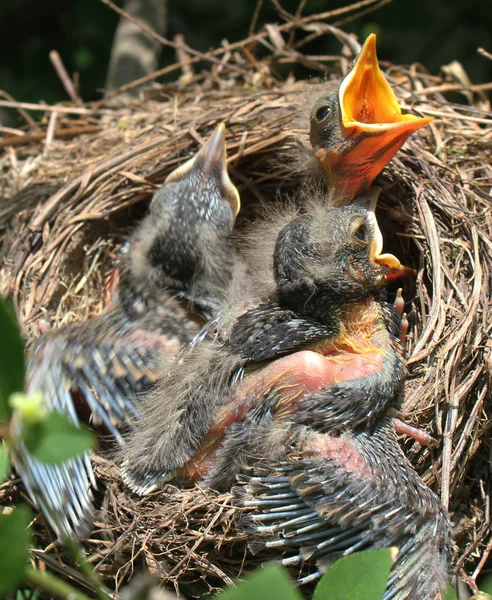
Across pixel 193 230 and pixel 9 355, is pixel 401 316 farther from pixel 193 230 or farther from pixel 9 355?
pixel 9 355

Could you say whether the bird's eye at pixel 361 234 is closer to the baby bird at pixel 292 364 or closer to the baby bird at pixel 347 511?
the baby bird at pixel 292 364

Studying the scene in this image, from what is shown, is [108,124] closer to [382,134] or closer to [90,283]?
[90,283]

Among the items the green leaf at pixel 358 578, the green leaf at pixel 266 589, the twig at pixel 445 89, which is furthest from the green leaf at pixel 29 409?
the twig at pixel 445 89

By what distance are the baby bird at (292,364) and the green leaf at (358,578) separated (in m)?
0.78

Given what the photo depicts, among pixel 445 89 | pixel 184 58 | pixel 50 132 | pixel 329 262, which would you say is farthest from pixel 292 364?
pixel 184 58

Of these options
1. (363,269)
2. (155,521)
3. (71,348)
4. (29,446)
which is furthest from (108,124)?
(29,446)

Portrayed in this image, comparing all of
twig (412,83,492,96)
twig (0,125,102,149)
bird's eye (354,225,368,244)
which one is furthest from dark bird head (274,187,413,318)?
twig (0,125,102,149)

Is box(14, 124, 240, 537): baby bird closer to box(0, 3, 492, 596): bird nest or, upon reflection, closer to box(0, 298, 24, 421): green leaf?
box(0, 3, 492, 596): bird nest

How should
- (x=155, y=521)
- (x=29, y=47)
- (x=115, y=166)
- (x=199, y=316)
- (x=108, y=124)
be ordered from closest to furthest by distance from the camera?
1. (x=155, y=521)
2. (x=199, y=316)
3. (x=115, y=166)
4. (x=108, y=124)
5. (x=29, y=47)

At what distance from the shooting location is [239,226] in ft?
7.00

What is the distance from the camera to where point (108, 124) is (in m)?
2.25

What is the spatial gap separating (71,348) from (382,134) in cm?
89

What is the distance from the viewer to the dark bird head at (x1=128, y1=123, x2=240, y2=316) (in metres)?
1.82

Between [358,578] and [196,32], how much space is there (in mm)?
2837
